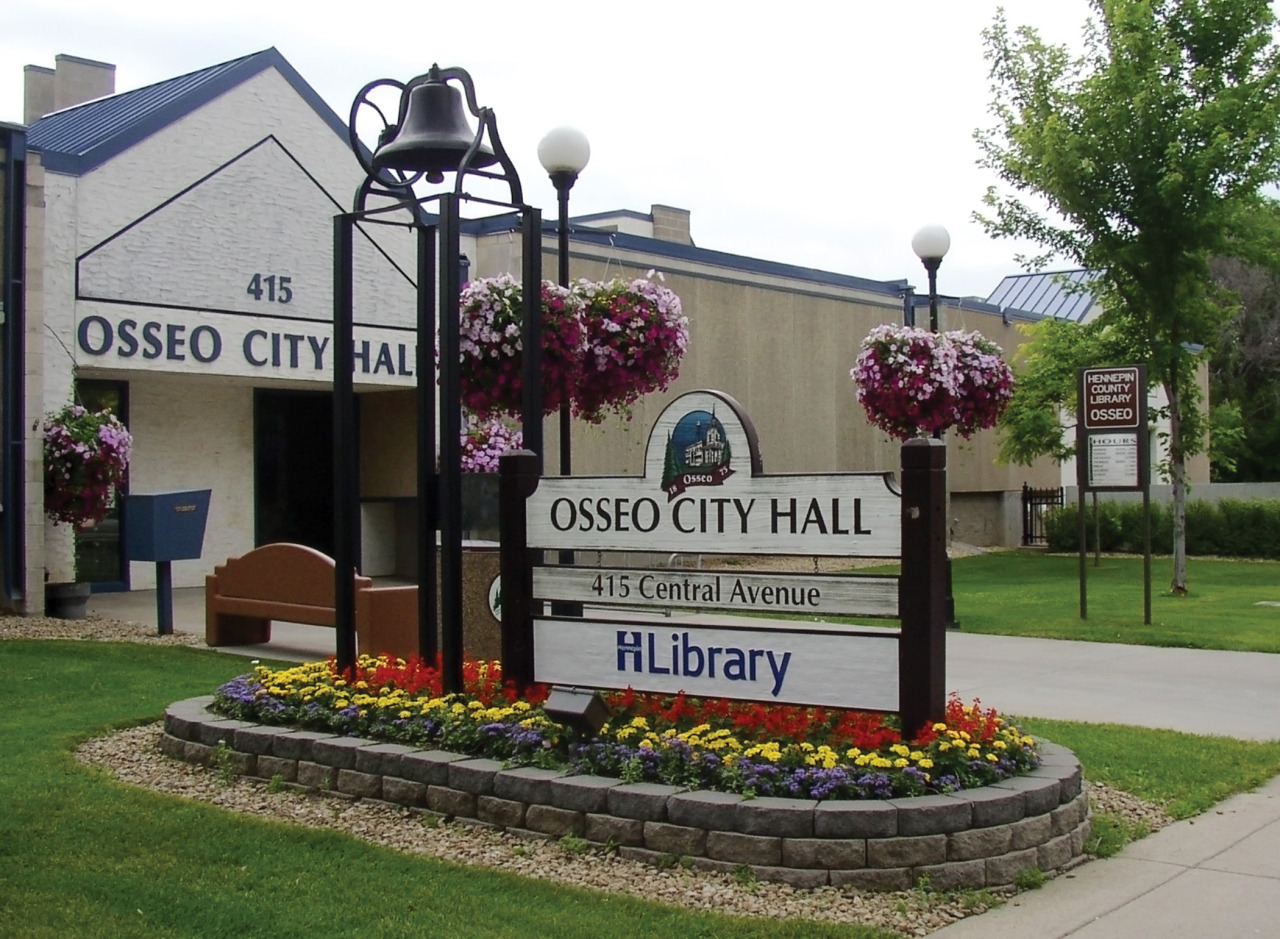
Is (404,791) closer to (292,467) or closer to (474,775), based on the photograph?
(474,775)

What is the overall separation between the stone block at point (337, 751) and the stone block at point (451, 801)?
57cm

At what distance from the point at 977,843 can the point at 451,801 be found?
2.36 metres

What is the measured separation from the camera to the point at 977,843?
5562mm

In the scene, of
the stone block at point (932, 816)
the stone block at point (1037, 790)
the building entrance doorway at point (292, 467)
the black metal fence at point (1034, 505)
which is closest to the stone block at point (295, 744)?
the stone block at point (932, 816)

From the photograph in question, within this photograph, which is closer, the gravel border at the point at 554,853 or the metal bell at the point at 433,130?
the gravel border at the point at 554,853

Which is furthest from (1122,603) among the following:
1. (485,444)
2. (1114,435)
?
(485,444)

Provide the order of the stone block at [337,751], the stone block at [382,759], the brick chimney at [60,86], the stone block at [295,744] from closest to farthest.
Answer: the stone block at [382,759] < the stone block at [337,751] < the stone block at [295,744] < the brick chimney at [60,86]

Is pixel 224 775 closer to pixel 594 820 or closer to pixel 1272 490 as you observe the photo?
pixel 594 820

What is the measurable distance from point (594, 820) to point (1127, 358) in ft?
51.0

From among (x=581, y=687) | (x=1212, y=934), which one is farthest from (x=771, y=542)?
(x=1212, y=934)

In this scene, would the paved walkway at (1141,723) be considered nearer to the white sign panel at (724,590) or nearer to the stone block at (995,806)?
the stone block at (995,806)

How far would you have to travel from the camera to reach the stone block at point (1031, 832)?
566 cm

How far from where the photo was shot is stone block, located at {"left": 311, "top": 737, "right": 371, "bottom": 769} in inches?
276

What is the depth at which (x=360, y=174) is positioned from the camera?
20.3 m
